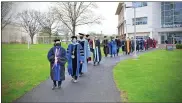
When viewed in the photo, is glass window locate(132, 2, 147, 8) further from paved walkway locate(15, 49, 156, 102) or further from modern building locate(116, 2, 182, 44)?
paved walkway locate(15, 49, 156, 102)

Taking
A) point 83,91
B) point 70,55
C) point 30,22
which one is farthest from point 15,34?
point 70,55

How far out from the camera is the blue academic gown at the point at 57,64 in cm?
859

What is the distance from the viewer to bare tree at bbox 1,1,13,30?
777 cm

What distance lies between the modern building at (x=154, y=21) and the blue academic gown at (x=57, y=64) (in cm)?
128

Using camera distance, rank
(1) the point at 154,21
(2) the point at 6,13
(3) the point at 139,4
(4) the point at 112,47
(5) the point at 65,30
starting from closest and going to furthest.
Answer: (2) the point at 6,13 → (5) the point at 65,30 → (3) the point at 139,4 → (1) the point at 154,21 → (4) the point at 112,47

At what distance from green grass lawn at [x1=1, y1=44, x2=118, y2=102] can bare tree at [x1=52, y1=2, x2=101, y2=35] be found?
25.9 inches

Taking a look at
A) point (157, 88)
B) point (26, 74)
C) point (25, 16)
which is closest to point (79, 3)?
point (25, 16)

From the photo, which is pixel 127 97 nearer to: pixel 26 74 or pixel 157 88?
pixel 157 88

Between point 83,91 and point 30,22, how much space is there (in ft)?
5.50

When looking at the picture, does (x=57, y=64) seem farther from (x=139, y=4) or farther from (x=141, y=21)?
(x=139, y=4)

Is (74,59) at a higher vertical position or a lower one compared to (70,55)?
lower

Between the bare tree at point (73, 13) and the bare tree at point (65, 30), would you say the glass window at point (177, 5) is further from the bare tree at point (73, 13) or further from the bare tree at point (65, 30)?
the bare tree at point (65, 30)

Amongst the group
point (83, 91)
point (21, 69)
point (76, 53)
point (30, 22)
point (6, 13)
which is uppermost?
point (6, 13)

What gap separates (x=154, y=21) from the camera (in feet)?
27.9
